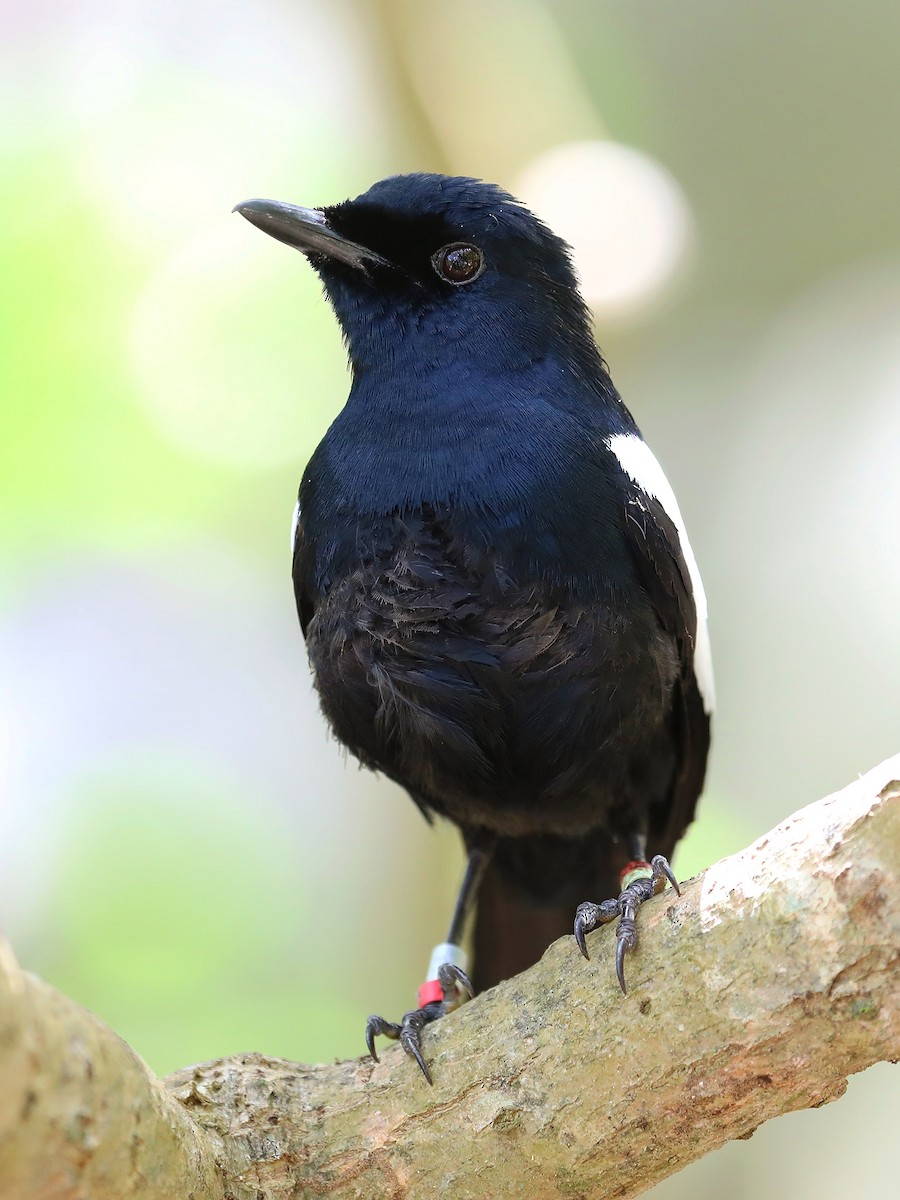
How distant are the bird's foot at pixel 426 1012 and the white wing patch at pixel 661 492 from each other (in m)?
1.13

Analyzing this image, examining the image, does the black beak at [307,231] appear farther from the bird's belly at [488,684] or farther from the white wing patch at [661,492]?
the bird's belly at [488,684]

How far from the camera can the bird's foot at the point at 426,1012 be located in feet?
8.23

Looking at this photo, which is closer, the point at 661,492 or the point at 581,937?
the point at 581,937

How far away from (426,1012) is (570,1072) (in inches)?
27.3

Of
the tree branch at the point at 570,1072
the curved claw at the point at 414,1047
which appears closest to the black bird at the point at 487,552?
the curved claw at the point at 414,1047

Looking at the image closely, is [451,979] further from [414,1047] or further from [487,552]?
[487,552]

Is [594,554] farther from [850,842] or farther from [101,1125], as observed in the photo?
[101,1125]

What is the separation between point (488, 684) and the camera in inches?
113

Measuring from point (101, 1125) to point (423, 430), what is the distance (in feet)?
6.02

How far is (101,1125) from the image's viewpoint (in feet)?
5.90

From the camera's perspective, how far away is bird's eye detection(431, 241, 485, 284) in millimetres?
3273

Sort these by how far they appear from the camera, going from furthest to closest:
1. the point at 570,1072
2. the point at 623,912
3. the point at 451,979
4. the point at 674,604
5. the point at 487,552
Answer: the point at 451,979 → the point at 674,604 → the point at 487,552 → the point at 623,912 → the point at 570,1072

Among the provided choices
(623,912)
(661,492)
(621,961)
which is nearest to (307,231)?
(661,492)

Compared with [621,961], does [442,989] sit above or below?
above
